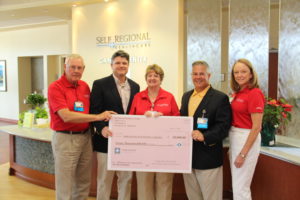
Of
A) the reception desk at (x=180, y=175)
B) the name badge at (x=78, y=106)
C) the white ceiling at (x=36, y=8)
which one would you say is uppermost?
the white ceiling at (x=36, y=8)

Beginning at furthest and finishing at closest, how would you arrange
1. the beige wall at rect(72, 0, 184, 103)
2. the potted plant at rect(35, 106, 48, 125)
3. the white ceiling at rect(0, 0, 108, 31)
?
the white ceiling at rect(0, 0, 108, 31) < the beige wall at rect(72, 0, 184, 103) < the potted plant at rect(35, 106, 48, 125)

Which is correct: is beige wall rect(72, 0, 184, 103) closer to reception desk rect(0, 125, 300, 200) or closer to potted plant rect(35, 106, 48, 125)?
potted plant rect(35, 106, 48, 125)

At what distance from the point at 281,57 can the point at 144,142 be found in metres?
2.71

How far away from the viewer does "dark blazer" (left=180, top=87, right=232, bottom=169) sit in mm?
2256

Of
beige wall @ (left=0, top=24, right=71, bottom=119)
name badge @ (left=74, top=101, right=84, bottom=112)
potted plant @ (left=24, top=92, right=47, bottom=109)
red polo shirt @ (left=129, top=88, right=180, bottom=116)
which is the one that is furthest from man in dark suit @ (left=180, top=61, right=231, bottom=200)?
beige wall @ (left=0, top=24, right=71, bottom=119)

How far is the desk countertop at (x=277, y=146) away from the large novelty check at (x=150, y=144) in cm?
91

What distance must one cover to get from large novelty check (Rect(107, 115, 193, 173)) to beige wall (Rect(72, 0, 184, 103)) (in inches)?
126

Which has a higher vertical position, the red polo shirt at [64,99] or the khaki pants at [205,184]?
the red polo shirt at [64,99]

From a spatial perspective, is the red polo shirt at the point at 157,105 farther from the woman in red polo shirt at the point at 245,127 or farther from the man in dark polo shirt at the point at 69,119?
the woman in red polo shirt at the point at 245,127

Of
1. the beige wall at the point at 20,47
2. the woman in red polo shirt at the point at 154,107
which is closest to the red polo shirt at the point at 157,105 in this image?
the woman in red polo shirt at the point at 154,107

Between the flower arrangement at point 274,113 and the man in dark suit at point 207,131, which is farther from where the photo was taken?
the flower arrangement at point 274,113

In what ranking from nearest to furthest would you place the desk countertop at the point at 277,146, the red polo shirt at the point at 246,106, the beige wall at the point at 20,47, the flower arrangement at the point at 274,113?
the red polo shirt at the point at 246,106
the desk countertop at the point at 277,146
the flower arrangement at the point at 274,113
the beige wall at the point at 20,47

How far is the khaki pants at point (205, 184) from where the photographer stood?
7.63ft

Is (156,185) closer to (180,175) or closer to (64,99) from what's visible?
(180,175)
